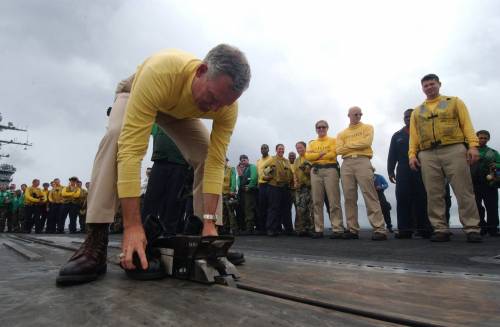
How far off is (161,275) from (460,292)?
1.25 meters

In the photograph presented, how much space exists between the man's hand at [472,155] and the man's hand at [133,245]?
393 centimetres

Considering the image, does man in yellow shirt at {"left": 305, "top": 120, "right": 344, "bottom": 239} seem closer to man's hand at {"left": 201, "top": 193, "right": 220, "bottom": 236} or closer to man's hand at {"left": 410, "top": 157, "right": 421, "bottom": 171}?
man's hand at {"left": 410, "top": 157, "right": 421, "bottom": 171}

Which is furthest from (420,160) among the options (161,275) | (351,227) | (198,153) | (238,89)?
(161,275)

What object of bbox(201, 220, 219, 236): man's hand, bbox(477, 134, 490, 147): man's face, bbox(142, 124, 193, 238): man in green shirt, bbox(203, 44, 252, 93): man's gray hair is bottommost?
bbox(201, 220, 219, 236): man's hand

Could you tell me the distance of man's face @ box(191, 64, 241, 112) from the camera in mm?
1600

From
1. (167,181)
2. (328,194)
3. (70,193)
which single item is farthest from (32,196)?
(167,181)

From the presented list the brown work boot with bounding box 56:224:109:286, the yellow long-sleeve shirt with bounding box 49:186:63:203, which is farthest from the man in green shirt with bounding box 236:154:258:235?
the yellow long-sleeve shirt with bounding box 49:186:63:203

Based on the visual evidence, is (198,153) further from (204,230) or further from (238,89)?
(238,89)

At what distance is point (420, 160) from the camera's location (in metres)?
4.51

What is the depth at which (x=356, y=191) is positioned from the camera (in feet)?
17.8

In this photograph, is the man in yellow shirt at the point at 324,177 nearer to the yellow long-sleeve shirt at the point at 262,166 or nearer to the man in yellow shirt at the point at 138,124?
the yellow long-sleeve shirt at the point at 262,166

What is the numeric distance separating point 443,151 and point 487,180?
2304mm

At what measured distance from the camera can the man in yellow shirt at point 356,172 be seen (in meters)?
5.05

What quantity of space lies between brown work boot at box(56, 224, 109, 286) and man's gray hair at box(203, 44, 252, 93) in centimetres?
97
